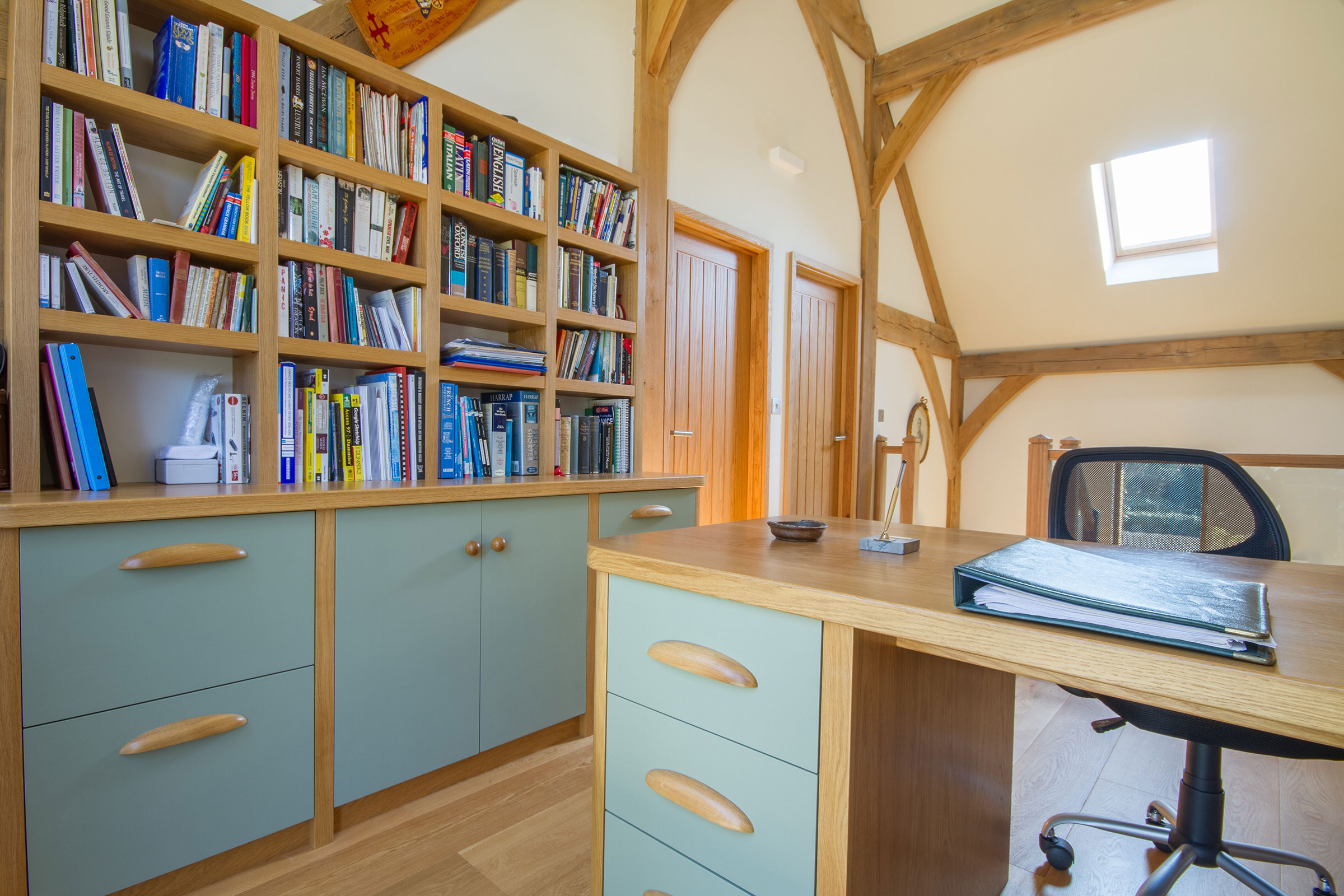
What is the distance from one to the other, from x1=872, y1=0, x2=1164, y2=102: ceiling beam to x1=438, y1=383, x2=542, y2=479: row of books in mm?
3808

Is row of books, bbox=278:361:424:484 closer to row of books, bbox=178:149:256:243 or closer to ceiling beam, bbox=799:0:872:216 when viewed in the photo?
row of books, bbox=178:149:256:243

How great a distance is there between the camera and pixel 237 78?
1570mm

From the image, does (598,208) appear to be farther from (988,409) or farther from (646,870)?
(988,409)

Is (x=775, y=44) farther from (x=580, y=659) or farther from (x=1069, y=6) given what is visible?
(x=580, y=659)

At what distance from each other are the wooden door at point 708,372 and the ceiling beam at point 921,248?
2.43 metres

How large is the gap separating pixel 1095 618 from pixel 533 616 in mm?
1502

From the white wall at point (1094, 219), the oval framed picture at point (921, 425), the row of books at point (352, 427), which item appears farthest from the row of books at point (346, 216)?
the oval framed picture at point (921, 425)

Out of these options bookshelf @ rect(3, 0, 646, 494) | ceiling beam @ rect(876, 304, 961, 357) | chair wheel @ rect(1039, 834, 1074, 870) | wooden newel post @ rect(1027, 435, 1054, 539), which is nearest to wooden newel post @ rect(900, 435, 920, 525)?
ceiling beam @ rect(876, 304, 961, 357)

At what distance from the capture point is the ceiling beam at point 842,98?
387 cm

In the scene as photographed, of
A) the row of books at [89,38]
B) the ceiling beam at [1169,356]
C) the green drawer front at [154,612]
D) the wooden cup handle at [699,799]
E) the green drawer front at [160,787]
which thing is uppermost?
the row of books at [89,38]

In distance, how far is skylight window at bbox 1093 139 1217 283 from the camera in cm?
464

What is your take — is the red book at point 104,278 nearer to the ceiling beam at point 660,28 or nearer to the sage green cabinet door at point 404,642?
the sage green cabinet door at point 404,642

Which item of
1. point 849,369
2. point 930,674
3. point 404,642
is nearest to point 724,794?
point 930,674

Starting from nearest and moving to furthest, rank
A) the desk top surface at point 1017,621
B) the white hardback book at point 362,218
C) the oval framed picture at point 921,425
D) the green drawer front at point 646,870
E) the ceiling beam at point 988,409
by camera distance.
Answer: the desk top surface at point 1017,621 < the green drawer front at point 646,870 < the white hardback book at point 362,218 < the oval framed picture at point 921,425 < the ceiling beam at point 988,409
